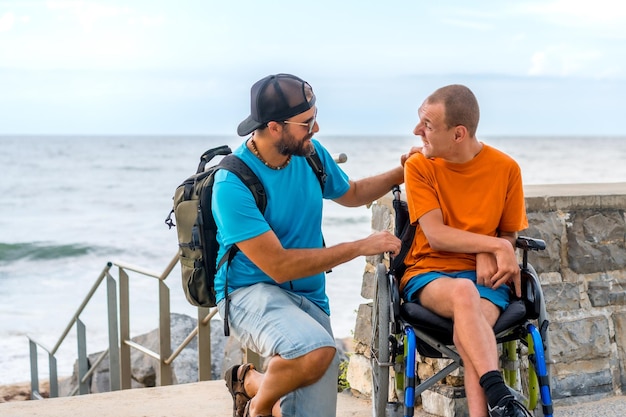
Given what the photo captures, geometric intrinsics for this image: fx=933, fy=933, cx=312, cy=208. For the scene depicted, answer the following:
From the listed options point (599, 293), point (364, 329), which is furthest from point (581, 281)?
point (364, 329)

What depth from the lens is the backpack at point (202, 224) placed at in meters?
2.81

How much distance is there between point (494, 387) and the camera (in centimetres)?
249

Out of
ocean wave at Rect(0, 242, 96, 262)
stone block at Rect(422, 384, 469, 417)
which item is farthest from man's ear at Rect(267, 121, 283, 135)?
ocean wave at Rect(0, 242, 96, 262)

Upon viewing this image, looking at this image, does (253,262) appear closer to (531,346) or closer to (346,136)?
(531,346)

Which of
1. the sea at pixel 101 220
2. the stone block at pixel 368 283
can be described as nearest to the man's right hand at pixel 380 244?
the stone block at pixel 368 283

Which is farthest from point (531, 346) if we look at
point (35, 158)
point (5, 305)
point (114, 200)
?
point (35, 158)

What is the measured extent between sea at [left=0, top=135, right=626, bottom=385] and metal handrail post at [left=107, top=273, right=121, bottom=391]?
6.29ft

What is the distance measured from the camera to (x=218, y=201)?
9.04 feet

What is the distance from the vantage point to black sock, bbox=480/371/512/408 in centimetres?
247

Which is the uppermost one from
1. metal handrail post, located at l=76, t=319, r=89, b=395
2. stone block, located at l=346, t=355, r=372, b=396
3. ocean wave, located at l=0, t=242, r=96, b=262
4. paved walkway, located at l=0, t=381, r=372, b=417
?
stone block, located at l=346, t=355, r=372, b=396

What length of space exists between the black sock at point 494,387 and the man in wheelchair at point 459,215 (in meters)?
0.15

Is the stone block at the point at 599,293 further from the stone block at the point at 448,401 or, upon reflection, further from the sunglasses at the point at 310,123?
the sunglasses at the point at 310,123

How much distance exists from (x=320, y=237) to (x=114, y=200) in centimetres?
2090

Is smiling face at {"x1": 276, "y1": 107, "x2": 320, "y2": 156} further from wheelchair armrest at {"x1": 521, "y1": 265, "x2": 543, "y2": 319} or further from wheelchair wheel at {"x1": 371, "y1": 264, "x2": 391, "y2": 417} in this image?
wheelchair armrest at {"x1": 521, "y1": 265, "x2": 543, "y2": 319}
